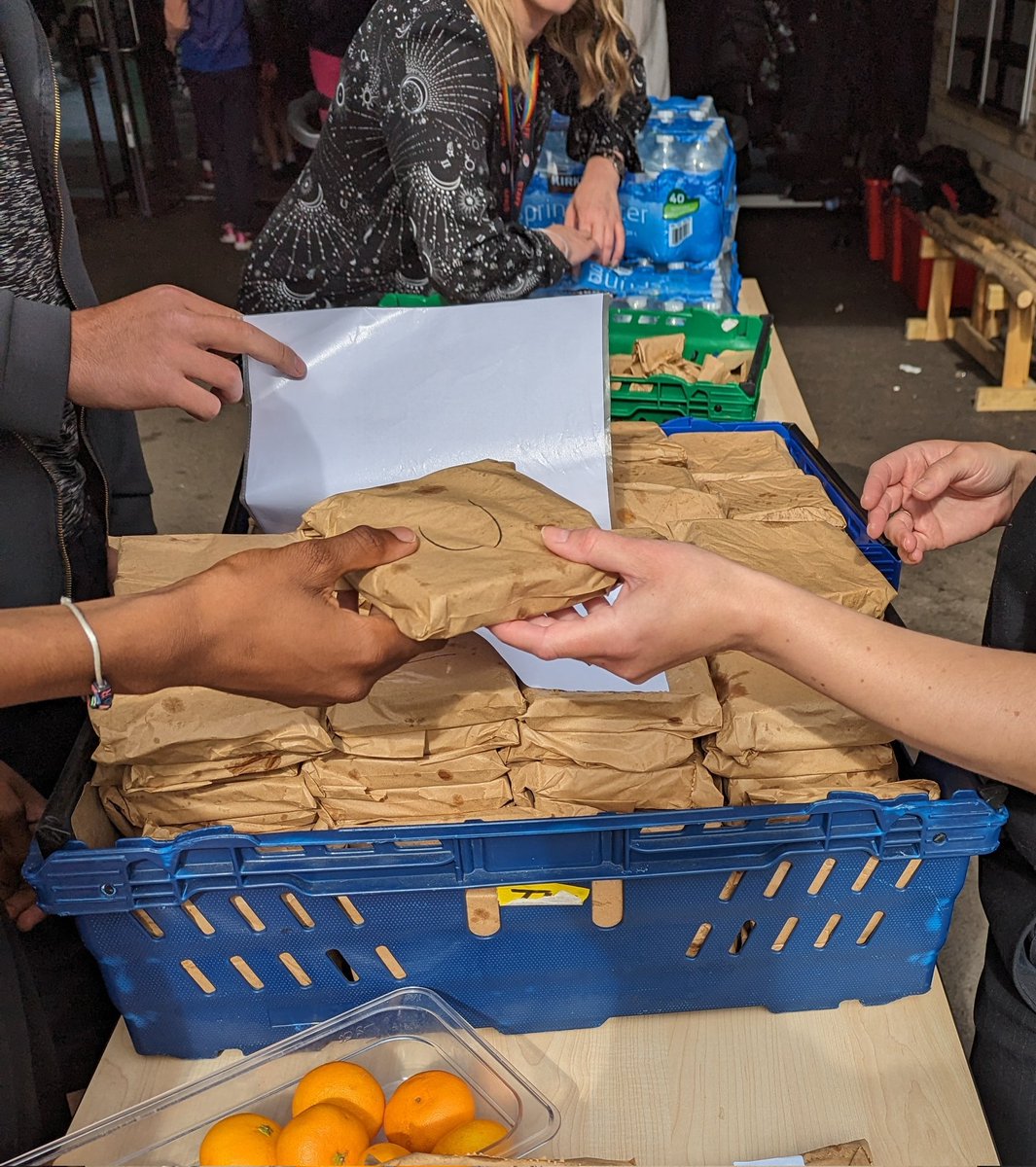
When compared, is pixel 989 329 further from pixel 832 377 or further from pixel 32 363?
pixel 32 363

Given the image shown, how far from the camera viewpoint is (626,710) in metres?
0.97

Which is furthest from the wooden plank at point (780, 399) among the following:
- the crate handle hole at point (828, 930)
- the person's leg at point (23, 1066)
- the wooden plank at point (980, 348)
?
the wooden plank at point (980, 348)

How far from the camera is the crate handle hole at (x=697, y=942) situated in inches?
38.9

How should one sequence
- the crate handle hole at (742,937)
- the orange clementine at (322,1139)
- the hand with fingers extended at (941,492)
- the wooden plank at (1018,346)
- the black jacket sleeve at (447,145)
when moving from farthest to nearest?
1. the wooden plank at (1018,346)
2. the black jacket sleeve at (447,145)
3. the hand with fingers extended at (941,492)
4. the crate handle hole at (742,937)
5. the orange clementine at (322,1139)

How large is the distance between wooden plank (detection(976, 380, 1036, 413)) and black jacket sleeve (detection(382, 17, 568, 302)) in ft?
10.1

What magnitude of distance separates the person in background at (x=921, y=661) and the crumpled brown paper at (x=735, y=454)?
43cm

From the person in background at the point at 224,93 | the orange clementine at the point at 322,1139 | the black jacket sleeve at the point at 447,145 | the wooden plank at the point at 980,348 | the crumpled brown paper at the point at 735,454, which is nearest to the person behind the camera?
the orange clementine at the point at 322,1139

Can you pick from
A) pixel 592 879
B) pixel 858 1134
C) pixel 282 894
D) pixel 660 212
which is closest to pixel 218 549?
pixel 282 894

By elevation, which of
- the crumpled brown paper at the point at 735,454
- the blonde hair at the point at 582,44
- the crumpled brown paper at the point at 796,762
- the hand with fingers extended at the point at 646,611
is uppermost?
the blonde hair at the point at 582,44

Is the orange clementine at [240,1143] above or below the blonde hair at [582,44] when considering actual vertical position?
below

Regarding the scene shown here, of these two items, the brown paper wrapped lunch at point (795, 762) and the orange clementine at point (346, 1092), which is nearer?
the orange clementine at point (346, 1092)

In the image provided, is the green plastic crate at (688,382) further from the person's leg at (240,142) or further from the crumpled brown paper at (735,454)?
the person's leg at (240,142)

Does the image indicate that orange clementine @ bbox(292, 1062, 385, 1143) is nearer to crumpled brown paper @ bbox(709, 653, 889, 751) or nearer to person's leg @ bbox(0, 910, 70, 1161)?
person's leg @ bbox(0, 910, 70, 1161)

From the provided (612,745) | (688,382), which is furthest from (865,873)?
(688,382)
